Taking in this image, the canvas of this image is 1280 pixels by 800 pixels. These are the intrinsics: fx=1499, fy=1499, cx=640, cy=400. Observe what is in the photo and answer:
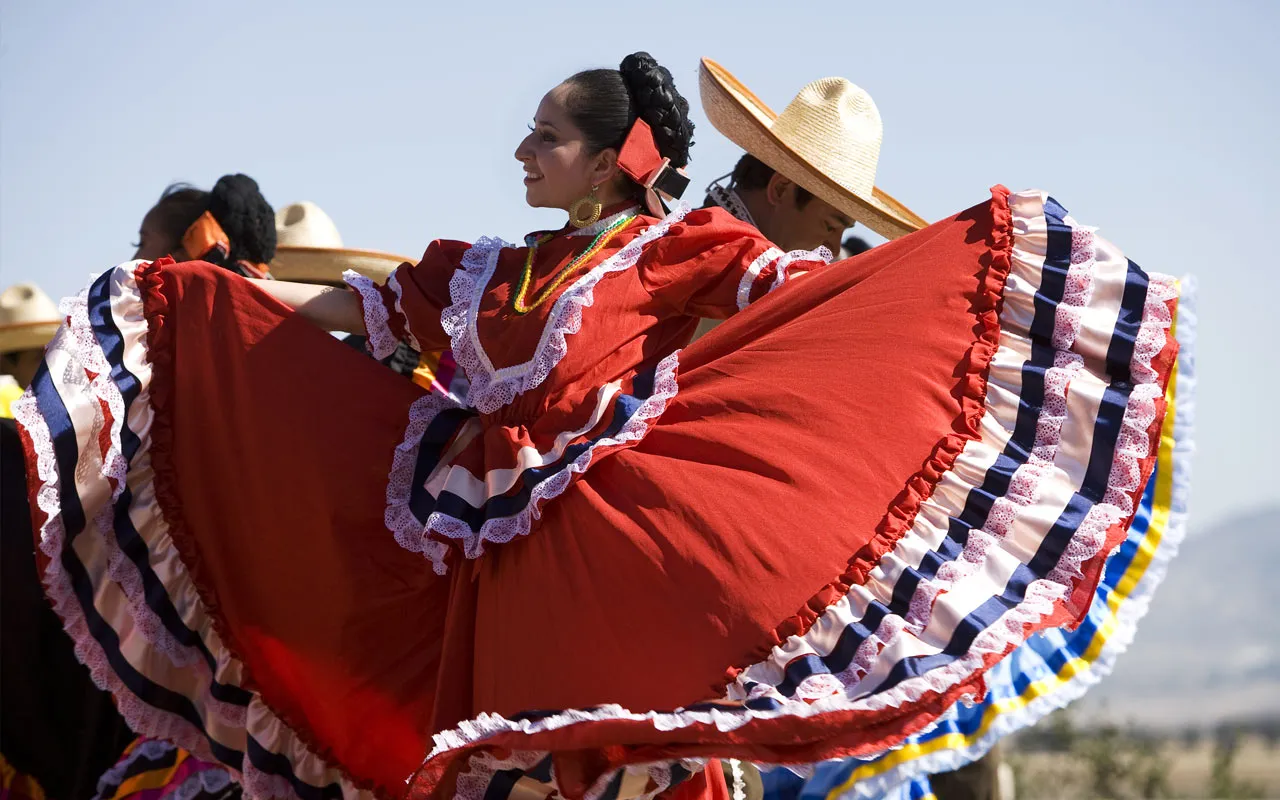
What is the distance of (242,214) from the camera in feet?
14.5

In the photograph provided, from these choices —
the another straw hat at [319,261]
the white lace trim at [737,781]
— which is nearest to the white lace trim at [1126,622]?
the white lace trim at [737,781]

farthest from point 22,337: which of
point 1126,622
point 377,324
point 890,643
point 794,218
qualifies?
point 1126,622

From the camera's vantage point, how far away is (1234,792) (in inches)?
510

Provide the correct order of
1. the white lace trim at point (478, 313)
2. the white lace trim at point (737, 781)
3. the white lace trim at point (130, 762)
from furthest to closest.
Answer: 1. the white lace trim at point (130, 762)
2. the white lace trim at point (737, 781)
3. the white lace trim at point (478, 313)

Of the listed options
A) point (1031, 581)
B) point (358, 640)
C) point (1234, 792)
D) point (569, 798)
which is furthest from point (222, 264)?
point (1234, 792)

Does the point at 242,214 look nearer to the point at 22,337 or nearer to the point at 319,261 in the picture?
the point at 319,261

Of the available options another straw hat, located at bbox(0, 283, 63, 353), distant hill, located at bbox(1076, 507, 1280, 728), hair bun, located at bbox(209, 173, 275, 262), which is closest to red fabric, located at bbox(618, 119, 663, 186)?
hair bun, located at bbox(209, 173, 275, 262)

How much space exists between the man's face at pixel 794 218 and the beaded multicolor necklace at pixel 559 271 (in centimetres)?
101

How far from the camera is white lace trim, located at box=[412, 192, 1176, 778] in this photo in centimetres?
242

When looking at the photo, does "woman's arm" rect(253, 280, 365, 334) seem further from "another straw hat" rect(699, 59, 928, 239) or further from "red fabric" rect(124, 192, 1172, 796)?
"another straw hat" rect(699, 59, 928, 239)

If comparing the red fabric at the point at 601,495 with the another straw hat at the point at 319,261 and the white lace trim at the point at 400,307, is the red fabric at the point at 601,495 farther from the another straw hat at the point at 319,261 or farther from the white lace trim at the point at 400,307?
the another straw hat at the point at 319,261

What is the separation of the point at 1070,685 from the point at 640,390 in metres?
0.98

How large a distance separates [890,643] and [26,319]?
4.54 meters

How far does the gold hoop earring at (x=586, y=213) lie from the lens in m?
3.24
